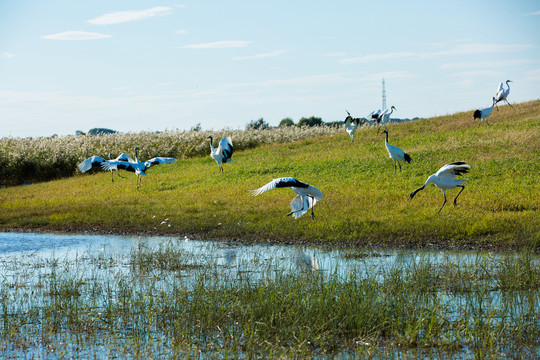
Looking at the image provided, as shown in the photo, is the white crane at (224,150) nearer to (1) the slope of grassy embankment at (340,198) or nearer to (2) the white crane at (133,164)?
(1) the slope of grassy embankment at (340,198)

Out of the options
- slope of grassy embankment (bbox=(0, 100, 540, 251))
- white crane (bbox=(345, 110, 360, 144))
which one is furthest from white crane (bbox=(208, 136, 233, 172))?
white crane (bbox=(345, 110, 360, 144))

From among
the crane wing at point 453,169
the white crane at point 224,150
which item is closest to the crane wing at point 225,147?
the white crane at point 224,150

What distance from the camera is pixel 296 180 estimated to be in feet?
34.8

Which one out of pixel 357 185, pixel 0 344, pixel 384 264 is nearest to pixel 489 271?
pixel 384 264

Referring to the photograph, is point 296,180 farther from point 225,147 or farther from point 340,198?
point 225,147

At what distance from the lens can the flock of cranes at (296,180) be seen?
1175 centimetres

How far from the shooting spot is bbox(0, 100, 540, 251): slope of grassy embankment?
39.2 ft

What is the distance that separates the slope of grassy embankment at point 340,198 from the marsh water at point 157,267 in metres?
0.93

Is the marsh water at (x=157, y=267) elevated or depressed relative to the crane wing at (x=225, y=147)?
depressed

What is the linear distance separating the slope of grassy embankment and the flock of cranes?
1.67ft

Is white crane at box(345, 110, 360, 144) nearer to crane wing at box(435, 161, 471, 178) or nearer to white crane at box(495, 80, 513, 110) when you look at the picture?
white crane at box(495, 80, 513, 110)

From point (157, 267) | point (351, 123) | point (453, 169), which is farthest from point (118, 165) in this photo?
point (453, 169)

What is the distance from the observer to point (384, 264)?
964 centimetres

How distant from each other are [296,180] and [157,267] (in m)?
2.95
